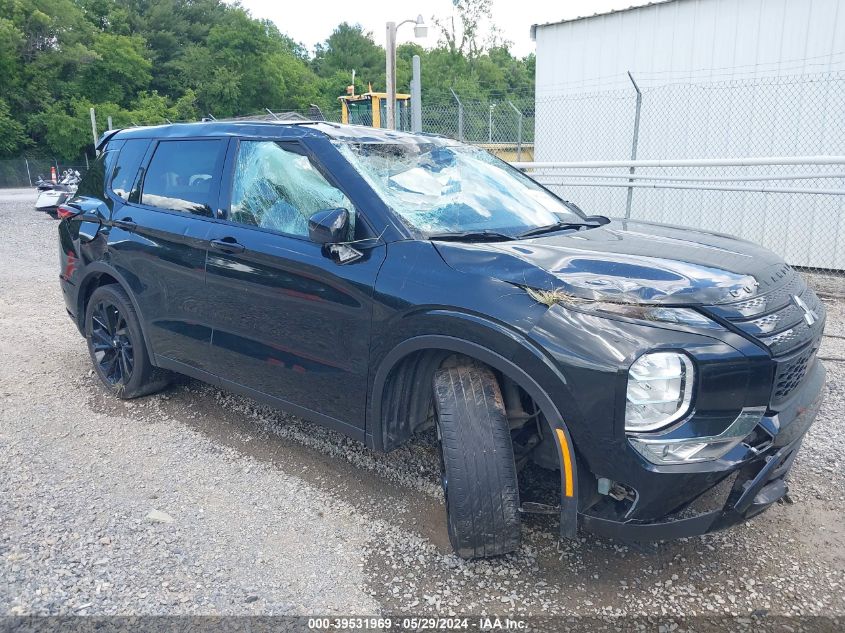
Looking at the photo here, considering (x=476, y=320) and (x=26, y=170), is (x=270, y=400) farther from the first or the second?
(x=26, y=170)

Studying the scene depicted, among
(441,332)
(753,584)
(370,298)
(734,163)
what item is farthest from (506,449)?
(734,163)

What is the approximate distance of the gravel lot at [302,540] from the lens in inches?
101

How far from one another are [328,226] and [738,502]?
6.39 ft

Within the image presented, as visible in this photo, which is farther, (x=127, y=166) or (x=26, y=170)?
(x=26, y=170)

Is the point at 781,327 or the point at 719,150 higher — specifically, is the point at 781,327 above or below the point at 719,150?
below

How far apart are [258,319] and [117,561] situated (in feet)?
4.26

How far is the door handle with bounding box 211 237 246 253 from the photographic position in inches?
136

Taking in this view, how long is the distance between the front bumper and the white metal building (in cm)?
698

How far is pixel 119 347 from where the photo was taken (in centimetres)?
457

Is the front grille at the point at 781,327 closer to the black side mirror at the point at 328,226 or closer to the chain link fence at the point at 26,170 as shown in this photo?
the black side mirror at the point at 328,226

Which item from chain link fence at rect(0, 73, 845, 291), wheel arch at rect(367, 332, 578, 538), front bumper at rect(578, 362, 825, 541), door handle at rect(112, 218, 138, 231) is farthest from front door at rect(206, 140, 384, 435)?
chain link fence at rect(0, 73, 845, 291)

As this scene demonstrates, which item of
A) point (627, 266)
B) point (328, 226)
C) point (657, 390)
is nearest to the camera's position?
point (657, 390)

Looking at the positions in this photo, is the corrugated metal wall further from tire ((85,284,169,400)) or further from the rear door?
tire ((85,284,169,400))

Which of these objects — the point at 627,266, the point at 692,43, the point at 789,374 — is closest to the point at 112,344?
the point at 627,266
